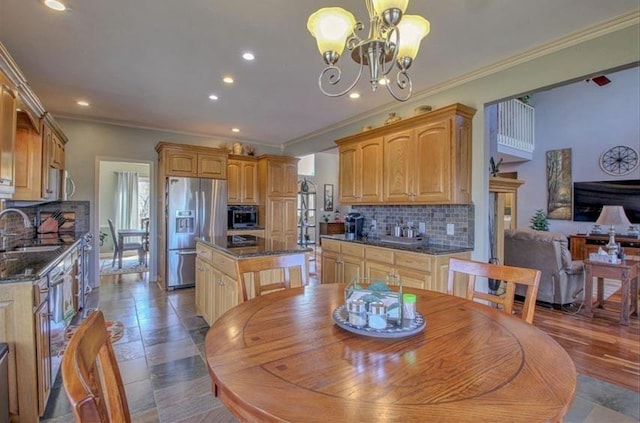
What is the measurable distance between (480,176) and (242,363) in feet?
9.92

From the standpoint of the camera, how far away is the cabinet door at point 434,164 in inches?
124

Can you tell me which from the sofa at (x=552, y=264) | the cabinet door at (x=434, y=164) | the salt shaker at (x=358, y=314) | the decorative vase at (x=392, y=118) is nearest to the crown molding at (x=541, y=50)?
the decorative vase at (x=392, y=118)

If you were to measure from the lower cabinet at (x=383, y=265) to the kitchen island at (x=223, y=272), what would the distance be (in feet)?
3.16

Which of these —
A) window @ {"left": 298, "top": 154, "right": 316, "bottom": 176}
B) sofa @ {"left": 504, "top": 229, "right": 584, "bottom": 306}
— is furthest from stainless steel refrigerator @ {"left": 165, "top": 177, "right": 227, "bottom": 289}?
window @ {"left": 298, "top": 154, "right": 316, "bottom": 176}

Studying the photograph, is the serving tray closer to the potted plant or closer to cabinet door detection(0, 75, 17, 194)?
cabinet door detection(0, 75, 17, 194)

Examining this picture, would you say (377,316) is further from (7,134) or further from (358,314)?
(7,134)

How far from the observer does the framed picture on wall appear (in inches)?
447

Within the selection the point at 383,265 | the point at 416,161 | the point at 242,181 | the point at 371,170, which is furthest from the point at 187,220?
the point at 416,161

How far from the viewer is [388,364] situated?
965mm

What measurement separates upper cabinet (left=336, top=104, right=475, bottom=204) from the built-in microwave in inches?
97.4

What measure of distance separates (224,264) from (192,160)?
9.72 feet

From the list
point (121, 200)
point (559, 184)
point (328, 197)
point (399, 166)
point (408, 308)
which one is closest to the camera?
point (408, 308)

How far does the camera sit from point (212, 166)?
5.35 m

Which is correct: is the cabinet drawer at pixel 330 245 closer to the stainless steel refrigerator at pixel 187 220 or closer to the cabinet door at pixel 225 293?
the cabinet door at pixel 225 293
